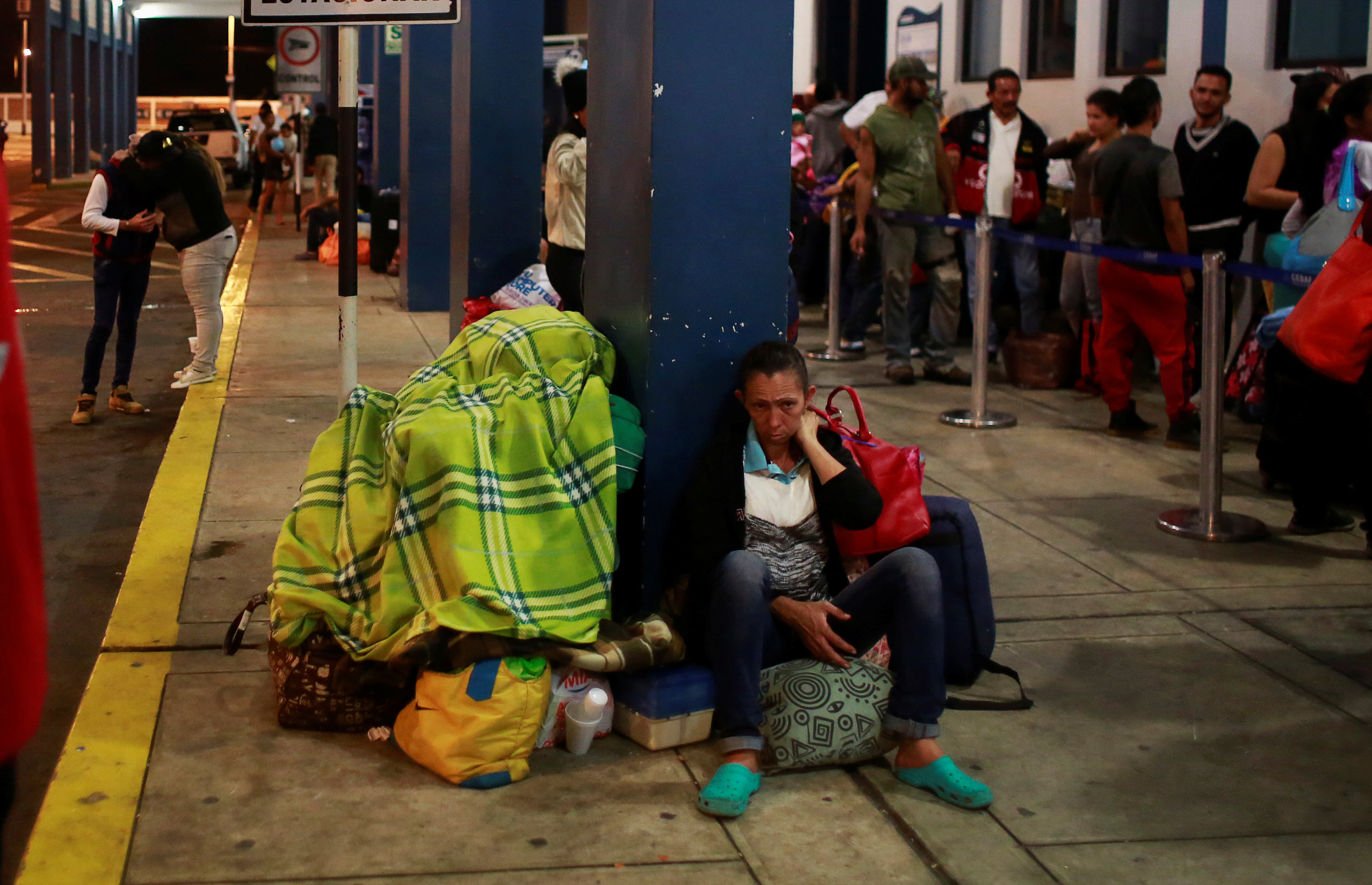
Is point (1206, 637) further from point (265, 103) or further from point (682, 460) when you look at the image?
point (265, 103)

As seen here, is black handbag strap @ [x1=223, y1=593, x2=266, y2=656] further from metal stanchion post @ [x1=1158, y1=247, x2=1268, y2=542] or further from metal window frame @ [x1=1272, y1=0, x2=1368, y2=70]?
metal window frame @ [x1=1272, y1=0, x2=1368, y2=70]

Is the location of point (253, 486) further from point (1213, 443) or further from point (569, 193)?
point (1213, 443)

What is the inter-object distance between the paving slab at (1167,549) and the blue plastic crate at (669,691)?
2.19 metres

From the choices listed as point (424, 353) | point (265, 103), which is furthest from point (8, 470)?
point (265, 103)

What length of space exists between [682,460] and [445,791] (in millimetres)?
1229

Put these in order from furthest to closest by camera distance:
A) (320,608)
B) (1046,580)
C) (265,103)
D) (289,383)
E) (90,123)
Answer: (90,123) < (265,103) < (289,383) < (1046,580) < (320,608)

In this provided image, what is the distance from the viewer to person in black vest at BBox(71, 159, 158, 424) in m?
8.69

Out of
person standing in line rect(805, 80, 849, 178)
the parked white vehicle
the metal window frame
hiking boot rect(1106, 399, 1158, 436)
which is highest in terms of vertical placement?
the parked white vehicle

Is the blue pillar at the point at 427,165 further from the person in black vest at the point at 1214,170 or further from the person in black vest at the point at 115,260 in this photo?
the person in black vest at the point at 1214,170

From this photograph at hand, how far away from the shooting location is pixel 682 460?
14.8ft

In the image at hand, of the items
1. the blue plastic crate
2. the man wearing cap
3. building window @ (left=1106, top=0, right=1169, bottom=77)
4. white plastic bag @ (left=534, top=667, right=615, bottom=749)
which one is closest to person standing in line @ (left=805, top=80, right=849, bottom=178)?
building window @ (left=1106, top=0, right=1169, bottom=77)

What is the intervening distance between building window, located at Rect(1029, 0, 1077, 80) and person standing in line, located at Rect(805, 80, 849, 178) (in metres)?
1.76

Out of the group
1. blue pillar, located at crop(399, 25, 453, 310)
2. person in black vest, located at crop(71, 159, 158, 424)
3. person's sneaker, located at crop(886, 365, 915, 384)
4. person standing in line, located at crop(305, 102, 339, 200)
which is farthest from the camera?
person standing in line, located at crop(305, 102, 339, 200)

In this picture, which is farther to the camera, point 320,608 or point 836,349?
point 836,349
